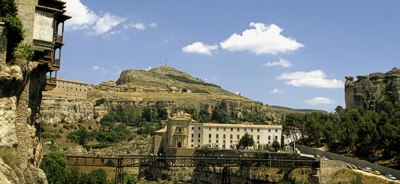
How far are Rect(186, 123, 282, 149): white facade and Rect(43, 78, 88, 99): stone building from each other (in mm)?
71745

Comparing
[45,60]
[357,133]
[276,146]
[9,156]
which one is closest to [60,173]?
[45,60]

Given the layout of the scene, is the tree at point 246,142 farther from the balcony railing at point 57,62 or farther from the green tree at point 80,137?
the balcony railing at point 57,62

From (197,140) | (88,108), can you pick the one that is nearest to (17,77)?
(197,140)

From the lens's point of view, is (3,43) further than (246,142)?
No

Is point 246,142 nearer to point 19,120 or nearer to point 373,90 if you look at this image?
point 373,90

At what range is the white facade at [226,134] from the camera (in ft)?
343

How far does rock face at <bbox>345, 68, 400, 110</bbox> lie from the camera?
3880 inches

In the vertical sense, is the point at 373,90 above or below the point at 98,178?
above

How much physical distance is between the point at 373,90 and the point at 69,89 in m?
108

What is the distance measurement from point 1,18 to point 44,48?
6.79m

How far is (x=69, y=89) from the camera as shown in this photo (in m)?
166

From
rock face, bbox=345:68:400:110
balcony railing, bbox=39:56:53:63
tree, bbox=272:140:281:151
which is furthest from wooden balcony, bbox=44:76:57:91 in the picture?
rock face, bbox=345:68:400:110

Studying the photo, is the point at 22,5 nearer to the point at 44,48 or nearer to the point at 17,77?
the point at 44,48

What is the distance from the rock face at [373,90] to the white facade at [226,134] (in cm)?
2203
